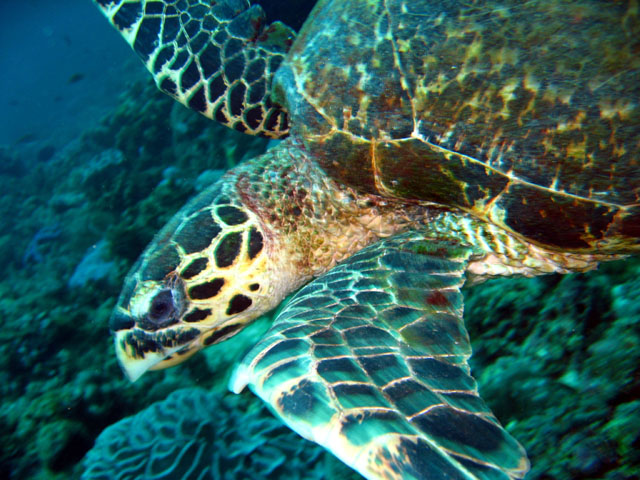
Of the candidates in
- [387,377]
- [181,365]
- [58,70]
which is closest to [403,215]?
[387,377]

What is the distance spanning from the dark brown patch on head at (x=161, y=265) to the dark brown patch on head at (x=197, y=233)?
65mm

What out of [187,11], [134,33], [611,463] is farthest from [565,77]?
[134,33]

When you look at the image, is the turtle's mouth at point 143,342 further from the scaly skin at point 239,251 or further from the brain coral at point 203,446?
the brain coral at point 203,446

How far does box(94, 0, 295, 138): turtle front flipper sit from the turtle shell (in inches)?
40.4

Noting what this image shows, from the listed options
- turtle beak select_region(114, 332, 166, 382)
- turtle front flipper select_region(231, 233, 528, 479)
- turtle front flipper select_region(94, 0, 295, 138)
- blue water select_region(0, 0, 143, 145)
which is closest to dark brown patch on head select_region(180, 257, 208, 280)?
turtle beak select_region(114, 332, 166, 382)

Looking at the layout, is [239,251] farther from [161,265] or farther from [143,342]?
[143,342]

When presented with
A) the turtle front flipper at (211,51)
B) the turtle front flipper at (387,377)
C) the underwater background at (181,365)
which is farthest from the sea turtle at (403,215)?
the turtle front flipper at (211,51)

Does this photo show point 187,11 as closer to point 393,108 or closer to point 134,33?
point 134,33

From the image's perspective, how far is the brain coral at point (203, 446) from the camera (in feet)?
6.41

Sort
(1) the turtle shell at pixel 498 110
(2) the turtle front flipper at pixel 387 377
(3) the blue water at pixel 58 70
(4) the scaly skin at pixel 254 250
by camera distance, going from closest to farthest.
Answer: (2) the turtle front flipper at pixel 387 377 → (1) the turtle shell at pixel 498 110 → (4) the scaly skin at pixel 254 250 → (3) the blue water at pixel 58 70

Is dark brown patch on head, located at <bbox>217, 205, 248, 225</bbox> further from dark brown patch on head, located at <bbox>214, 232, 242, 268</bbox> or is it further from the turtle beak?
the turtle beak

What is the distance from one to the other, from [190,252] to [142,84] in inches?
255

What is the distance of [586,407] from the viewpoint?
0.95 meters

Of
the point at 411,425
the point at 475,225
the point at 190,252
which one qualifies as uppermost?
the point at 190,252
